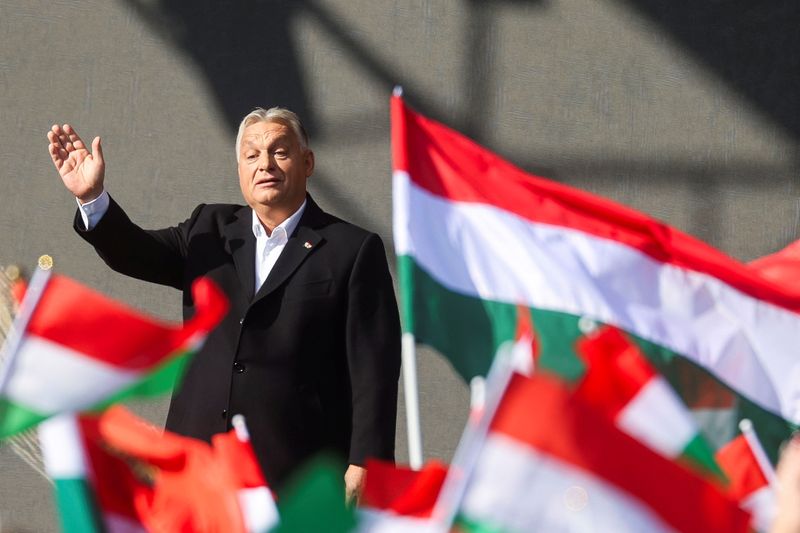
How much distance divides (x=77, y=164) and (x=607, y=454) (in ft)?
7.59

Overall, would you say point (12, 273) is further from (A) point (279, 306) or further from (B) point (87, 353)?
(B) point (87, 353)

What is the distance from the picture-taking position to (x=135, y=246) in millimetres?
4363

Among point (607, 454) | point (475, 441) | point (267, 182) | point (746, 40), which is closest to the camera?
point (475, 441)

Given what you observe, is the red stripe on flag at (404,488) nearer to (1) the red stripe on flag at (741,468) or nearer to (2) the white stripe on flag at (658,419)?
(2) the white stripe on flag at (658,419)

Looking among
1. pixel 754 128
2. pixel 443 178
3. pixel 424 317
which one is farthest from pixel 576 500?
pixel 754 128

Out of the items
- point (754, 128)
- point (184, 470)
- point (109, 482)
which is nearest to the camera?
point (109, 482)

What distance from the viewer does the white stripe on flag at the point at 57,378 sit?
Answer: 116 inches

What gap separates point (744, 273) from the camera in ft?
12.2

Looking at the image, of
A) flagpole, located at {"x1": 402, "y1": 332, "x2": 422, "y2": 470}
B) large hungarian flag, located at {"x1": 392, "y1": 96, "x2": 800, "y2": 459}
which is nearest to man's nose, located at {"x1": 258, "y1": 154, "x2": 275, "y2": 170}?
large hungarian flag, located at {"x1": 392, "y1": 96, "x2": 800, "y2": 459}

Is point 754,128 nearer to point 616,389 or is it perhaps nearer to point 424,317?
point 424,317

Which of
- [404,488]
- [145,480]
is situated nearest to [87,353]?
[145,480]

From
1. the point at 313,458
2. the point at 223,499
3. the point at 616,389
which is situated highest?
the point at 616,389

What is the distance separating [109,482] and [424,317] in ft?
2.75

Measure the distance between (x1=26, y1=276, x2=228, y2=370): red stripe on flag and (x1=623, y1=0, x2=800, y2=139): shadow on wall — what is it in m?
3.47
